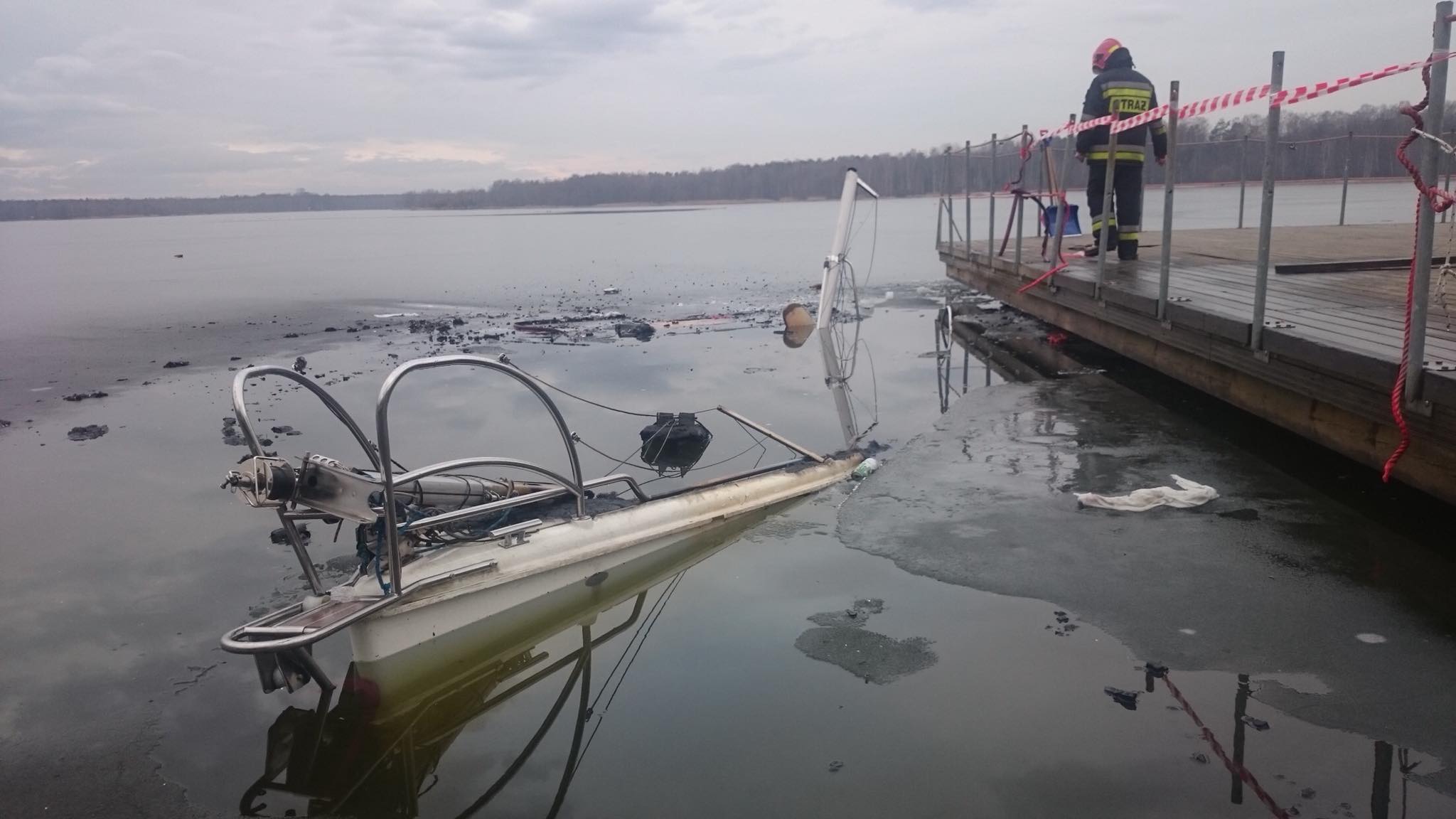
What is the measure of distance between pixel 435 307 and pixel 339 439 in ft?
41.4

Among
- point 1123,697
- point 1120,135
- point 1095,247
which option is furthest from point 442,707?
point 1095,247

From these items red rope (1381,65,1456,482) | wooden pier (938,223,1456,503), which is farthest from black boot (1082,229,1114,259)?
red rope (1381,65,1456,482)

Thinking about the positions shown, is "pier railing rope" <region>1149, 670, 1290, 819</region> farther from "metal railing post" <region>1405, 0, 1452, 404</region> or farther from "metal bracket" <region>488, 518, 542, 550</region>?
"metal bracket" <region>488, 518, 542, 550</region>

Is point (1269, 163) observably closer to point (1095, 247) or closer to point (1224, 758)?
point (1224, 758)

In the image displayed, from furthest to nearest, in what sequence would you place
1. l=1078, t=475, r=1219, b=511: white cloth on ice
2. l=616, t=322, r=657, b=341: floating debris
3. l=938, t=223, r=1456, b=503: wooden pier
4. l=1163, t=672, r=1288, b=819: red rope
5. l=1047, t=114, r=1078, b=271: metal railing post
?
l=616, t=322, r=657, b=341: floating debris → l=1047, t=114, r=1078, b=271: metal railing post → l=1078, t=475, r=1219, b=511: white cloth on ice → l=938, t=223, r=1456, b=503: wooden pier → l=1163, t=672, r=1288, b=819: red rope

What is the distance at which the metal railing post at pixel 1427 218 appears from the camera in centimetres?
446

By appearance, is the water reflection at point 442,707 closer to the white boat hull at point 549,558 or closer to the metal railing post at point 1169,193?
the white boat hull at point 549,558

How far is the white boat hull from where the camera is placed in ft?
16.6

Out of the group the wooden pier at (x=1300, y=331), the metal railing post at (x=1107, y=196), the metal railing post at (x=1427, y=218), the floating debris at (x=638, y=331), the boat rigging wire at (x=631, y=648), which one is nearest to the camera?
the metal railing post at (x=1427, y=218)

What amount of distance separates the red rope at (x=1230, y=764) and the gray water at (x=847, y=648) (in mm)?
26

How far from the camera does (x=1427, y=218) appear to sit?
468 centimetres

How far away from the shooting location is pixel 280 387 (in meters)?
12.5

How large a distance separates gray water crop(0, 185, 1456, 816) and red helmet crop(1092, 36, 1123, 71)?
3.47 meters

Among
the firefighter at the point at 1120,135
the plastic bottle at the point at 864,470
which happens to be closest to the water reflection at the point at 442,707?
the plastic bottle at the point at 864,470
